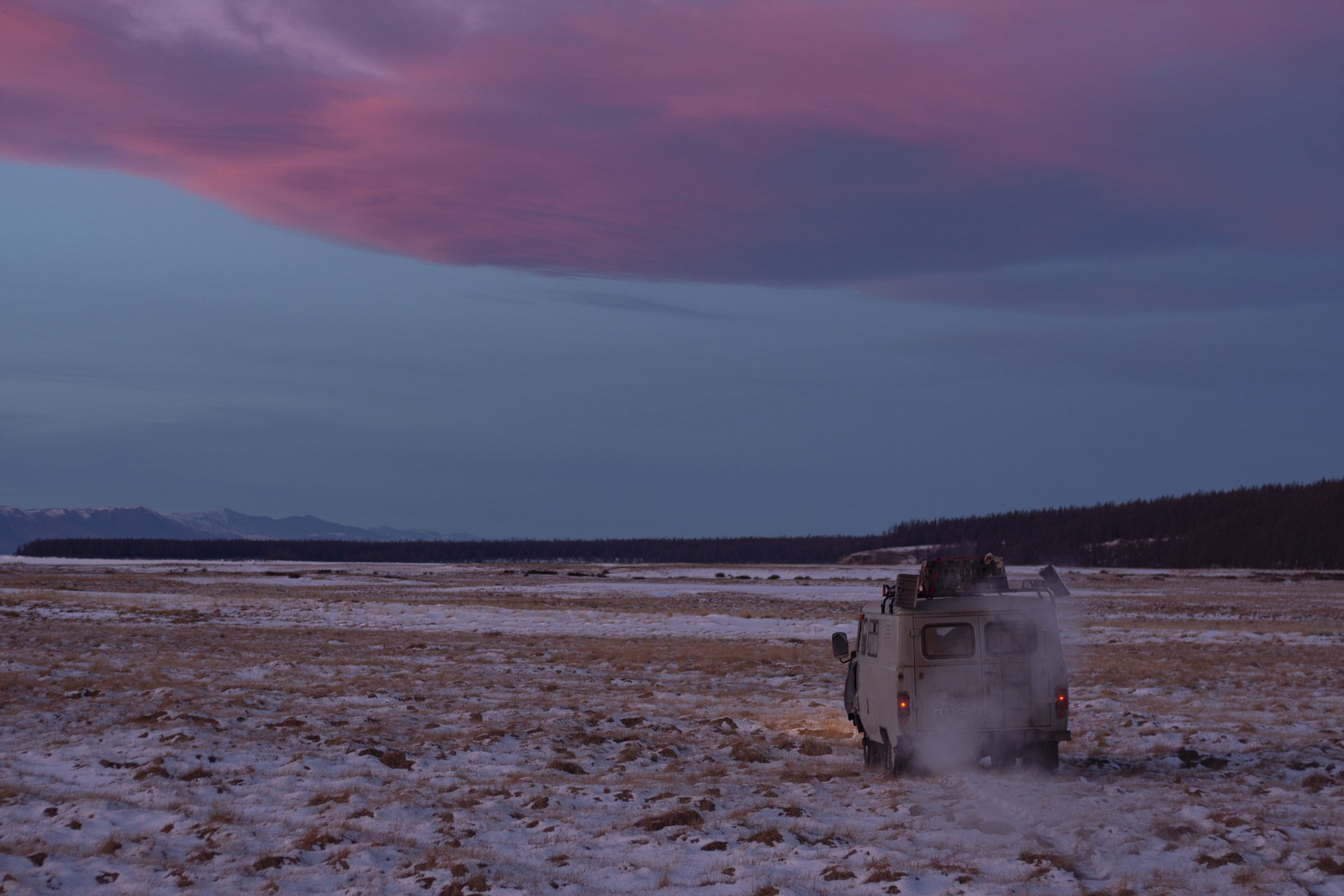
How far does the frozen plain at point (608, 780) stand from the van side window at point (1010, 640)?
5.90 feet

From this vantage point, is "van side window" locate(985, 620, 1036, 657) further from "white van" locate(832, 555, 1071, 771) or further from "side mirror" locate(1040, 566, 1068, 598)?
"side mirror" locate(1040, 566, 1068, 598)

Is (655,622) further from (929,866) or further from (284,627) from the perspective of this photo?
(929,866)

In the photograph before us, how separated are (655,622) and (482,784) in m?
33.2

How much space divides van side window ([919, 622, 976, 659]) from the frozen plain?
1.73 meters

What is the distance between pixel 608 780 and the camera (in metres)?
14.8

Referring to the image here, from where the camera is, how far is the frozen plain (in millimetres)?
10133

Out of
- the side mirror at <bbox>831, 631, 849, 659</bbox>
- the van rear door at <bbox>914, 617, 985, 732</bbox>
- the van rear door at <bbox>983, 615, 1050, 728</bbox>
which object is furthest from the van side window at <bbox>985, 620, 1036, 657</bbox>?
the side mirror at <bbox>831, 631, 849, 659</bbox>

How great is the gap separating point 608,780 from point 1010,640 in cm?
595

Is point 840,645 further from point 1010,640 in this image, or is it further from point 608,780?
point 608,780

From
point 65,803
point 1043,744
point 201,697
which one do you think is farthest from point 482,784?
point 201,697

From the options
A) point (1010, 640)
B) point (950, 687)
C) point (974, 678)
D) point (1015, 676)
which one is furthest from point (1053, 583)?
point (950, 687)

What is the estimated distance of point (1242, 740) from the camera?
16984 millimetres

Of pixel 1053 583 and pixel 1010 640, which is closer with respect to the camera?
pixel 1010 640

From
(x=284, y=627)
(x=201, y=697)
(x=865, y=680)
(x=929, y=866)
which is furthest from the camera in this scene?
(x=284, y=627)
